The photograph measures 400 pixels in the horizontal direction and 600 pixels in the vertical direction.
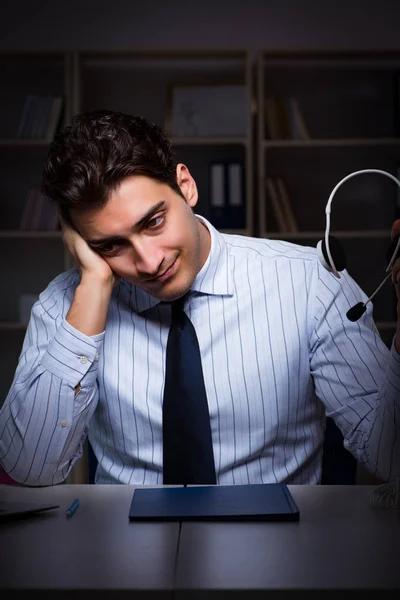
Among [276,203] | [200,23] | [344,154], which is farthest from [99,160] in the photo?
[200,23]

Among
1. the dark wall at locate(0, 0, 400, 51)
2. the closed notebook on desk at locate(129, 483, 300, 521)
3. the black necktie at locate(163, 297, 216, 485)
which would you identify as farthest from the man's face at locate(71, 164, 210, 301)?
the dark wall at locate(0, 0, 400, 51)

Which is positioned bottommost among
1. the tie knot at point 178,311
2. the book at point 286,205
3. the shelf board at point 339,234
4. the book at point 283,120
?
the tie knot at point 178,311

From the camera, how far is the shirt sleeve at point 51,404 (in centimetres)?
121

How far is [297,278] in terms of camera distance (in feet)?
4.61

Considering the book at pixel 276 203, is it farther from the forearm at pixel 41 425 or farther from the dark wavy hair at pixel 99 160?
the forearm at pixel 41 425

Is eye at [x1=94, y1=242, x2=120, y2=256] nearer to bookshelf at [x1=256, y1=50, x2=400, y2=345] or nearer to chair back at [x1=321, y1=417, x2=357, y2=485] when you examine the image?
chair back at [x1=321, y1=417, x2=357, y2=485]

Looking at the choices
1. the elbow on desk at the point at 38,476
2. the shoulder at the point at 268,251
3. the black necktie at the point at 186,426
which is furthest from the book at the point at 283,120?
the elbow on desk at the point at 38,476

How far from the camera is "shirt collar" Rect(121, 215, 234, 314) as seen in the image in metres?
1.37

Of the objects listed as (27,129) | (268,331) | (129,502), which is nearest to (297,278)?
(268,331)

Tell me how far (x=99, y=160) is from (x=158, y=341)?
37cm

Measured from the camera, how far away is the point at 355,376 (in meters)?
1.25

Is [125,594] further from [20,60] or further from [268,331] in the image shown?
[20,60]

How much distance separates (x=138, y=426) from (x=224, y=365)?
0.66 feet

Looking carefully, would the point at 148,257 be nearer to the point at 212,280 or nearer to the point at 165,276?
the point at 165,276
